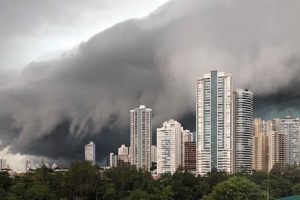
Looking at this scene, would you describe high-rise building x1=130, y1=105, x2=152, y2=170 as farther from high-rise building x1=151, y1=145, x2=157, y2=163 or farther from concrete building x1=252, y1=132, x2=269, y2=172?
concrete building x1=252, y1=132, x2=269, y2=172

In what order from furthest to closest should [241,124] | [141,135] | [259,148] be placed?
1. [141,135]
2. [241,124]
3. [259,148]

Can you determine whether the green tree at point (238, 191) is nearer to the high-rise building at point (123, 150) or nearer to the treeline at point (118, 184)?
the treeline at point (118, 184)

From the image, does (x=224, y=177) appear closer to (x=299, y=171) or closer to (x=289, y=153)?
(x=289, y=153)

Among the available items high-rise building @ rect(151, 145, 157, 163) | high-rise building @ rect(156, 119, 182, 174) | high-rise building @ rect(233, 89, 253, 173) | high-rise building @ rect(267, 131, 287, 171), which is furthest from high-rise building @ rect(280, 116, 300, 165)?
high-rise building @ rect(151, 145, 157, 163)

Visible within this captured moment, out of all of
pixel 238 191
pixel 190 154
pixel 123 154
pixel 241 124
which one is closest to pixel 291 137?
pixel 238 191

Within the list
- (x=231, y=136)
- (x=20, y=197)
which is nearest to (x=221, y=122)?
(x=231, y=136)

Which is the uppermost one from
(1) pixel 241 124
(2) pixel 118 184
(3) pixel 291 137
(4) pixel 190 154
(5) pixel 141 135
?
(1) pixel 241 124

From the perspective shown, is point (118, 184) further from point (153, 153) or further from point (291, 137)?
point (153, 153)
